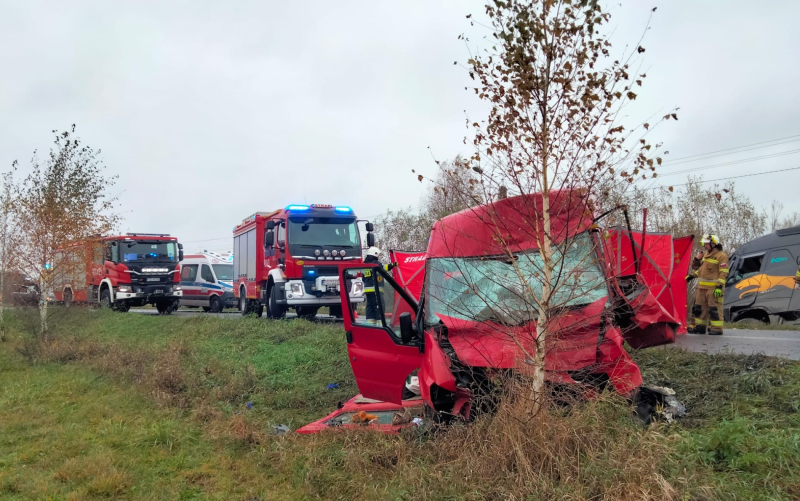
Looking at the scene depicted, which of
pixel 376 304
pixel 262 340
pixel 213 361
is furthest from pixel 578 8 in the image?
pixel 262 340

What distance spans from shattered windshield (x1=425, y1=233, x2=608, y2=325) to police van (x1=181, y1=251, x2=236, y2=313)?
20.9 meters

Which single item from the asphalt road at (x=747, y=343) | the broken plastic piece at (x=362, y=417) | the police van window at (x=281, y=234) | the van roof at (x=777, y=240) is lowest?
the broken plastic piece at (x=362, y=417)

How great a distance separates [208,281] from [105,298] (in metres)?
4.13

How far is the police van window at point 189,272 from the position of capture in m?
25.9

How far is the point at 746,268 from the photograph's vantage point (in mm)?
14367

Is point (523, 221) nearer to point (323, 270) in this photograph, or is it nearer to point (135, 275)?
point (323, 270)

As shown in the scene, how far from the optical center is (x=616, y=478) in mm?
3301

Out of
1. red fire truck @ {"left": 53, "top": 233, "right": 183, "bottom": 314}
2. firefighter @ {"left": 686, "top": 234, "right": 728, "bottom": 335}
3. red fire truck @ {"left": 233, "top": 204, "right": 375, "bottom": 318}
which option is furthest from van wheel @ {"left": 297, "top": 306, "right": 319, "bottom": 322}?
firefighter @ {"left": 686, "top": 234, "right": 728, "bottom": 335}

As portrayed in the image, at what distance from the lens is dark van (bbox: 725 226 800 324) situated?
13.2 metres

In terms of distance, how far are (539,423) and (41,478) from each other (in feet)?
13.5

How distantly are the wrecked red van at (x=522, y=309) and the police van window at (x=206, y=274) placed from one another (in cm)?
2098

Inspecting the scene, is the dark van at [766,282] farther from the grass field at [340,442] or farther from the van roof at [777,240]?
the grass field at [340,442]

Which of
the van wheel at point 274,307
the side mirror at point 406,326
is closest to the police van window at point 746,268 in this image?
the van wheel at point 274,307

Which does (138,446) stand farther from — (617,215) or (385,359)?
(617,215)
